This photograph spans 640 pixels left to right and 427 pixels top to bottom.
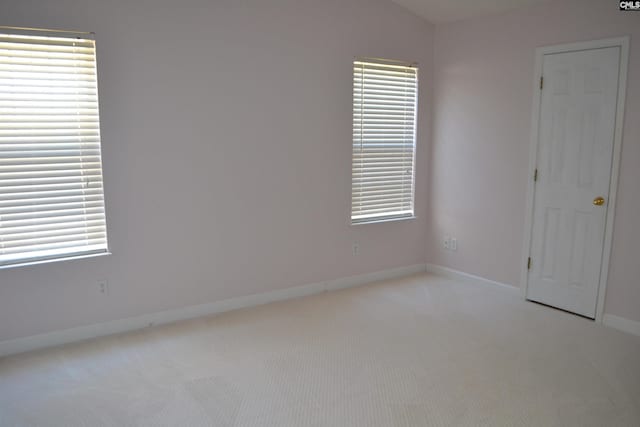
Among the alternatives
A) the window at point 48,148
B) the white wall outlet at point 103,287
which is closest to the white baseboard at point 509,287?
the white wall outlet at point 103,287

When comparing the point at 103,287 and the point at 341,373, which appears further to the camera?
the point at 103,287

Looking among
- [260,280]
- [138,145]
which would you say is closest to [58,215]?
[138,145]

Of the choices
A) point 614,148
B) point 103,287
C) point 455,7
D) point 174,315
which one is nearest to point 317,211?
point 174,315

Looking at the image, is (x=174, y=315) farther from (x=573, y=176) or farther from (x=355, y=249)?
(x=573, y=176)

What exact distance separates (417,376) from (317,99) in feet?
8.34

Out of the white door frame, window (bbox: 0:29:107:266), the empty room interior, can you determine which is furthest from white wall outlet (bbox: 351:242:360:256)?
window (bbox: 0:29:107:266)

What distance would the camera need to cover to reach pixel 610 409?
265 cm

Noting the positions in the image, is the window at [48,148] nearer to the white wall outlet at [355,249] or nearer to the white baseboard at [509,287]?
the white wall outlet at [355,249]

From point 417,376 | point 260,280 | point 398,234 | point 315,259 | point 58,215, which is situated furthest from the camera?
point 398,234

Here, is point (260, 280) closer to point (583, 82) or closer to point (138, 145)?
point (138, 145)

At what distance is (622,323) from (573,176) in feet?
4.07

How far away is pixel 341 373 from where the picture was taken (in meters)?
3.04

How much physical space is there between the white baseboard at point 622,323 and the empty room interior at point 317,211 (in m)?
0.02

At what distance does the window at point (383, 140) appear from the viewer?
4.59 meters
